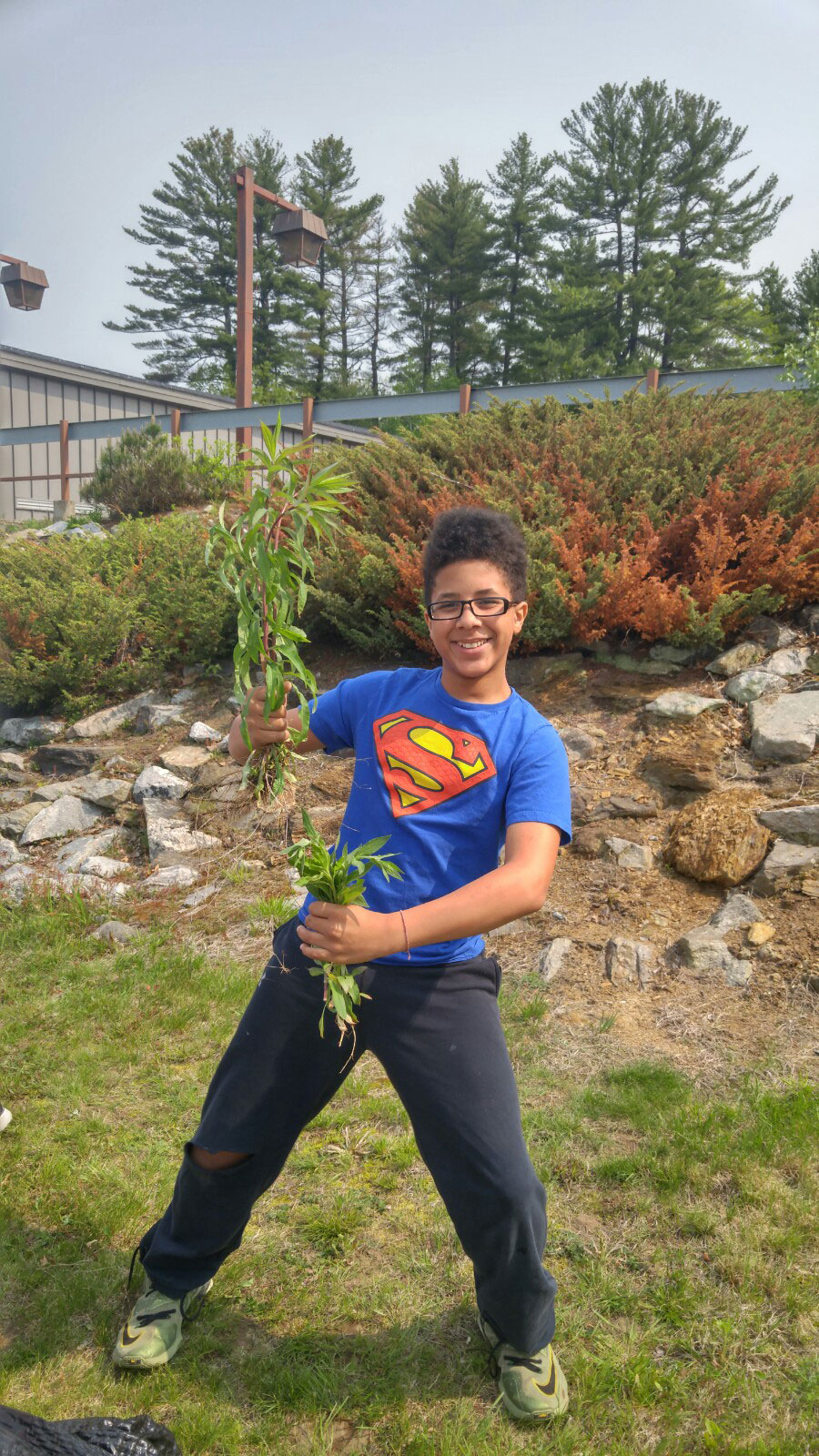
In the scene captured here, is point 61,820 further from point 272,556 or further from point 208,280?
point 208,280

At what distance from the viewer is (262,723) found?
7.41 ft

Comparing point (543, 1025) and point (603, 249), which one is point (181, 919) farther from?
point (603, 249)

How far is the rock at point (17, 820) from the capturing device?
620 centimetres

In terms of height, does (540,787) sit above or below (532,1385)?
above

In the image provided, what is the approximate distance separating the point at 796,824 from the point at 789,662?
5.13 ft

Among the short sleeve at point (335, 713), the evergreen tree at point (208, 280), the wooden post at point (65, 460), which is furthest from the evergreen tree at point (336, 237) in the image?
the short sleeve at point (335, 713)

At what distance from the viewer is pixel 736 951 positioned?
4129 millimetres

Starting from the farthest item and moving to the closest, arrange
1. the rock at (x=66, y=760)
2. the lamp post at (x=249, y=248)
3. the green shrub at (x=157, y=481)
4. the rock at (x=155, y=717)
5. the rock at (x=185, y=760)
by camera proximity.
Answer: the green shrub at (x=157, y=481), the lamp post at (x=249, y=248), the rock at (x=155, y=717), the rock at (x=66, y=760), the rock at (x=185, y=760)

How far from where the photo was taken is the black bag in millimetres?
1776

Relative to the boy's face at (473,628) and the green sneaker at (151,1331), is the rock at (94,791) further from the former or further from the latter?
the boy's face at (473,628)

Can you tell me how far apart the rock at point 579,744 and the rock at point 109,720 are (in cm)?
338

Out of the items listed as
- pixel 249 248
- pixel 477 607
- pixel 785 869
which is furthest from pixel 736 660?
pixel 249 248

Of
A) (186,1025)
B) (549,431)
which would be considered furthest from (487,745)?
(549,431)

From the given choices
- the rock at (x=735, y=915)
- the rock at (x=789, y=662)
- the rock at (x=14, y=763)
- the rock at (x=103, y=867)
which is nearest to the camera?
the rock at (x=735, y=915)
